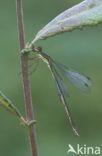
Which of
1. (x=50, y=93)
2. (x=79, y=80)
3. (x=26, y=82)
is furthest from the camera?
(x=50, y=93)

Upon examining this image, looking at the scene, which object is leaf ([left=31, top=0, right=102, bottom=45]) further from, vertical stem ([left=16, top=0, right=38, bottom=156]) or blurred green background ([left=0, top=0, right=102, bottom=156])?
blurred green background ([left=0, top=0, right=102, bottom=156])

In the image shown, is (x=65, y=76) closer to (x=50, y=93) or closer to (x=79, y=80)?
(x=79, y=80)

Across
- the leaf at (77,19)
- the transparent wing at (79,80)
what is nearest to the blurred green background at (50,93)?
the transparent wing at (79,80)

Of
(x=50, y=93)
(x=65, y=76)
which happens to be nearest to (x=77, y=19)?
(x=65, y=76)

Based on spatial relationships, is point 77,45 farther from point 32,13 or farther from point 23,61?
point 23,61

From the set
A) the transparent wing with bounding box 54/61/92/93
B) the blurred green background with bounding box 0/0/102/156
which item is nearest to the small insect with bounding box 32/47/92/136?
the transparent wing with bounding box 54/61/92/93

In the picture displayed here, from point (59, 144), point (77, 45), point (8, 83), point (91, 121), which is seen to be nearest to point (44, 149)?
point (59, 144)

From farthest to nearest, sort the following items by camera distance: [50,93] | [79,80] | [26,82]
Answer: [50,93]
[79,80]
[26,82]
